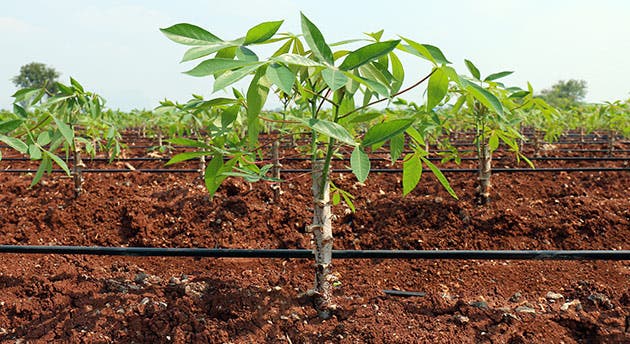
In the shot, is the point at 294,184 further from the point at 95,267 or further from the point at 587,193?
the point at 587,193

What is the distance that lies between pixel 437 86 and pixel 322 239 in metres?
0.65

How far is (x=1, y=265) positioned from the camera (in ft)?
6.79

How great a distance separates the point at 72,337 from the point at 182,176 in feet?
11.2

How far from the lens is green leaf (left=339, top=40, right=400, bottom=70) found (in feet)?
2.87

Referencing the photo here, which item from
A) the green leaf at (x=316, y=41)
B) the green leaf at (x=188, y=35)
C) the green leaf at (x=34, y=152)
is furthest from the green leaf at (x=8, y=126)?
the green leaf at (x=316, y=41)

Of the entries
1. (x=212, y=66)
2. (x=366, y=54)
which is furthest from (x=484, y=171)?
(x=212, y=66)

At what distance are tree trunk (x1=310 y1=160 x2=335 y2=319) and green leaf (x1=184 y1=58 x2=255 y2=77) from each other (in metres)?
0.65

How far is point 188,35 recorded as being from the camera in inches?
34.5

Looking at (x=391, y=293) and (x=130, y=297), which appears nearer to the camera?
(x=130, y=297)

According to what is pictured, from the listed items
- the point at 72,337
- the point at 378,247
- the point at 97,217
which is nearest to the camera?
the point at 72,337

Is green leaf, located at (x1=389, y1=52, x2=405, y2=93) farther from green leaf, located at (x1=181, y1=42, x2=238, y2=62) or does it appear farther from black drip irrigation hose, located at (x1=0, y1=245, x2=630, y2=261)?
black drip irrigation hose, located at (x1=0, y1=245, x2=630, y2=261)

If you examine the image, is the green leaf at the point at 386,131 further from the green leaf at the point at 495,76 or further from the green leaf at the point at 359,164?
the green leaf at the point at 495,76

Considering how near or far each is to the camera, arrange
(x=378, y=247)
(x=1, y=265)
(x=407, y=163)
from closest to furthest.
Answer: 1. (x=407, y=163)
2. (x=1, y=265)
3. (x=378, y=247)

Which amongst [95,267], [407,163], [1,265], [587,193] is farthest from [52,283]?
[587,193]
